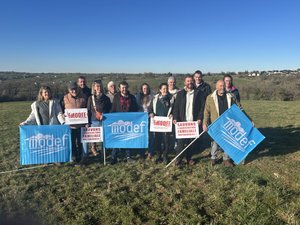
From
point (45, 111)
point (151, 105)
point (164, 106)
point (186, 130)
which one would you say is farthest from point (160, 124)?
point (45, 111)

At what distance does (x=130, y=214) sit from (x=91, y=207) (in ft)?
2.79

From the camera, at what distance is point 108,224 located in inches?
198

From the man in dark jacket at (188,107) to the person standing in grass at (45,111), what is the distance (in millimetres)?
3197

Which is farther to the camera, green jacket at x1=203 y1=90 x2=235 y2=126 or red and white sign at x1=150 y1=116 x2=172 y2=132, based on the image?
red and white sign at x1=150 y1=116 x2=172 y2=132

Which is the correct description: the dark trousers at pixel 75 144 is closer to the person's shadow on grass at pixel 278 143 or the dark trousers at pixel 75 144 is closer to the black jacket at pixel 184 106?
the black jacket at pixel 184 106

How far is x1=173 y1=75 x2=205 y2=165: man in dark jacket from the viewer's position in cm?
812

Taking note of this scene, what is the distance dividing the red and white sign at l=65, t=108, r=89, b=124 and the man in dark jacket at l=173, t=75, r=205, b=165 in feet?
8.13

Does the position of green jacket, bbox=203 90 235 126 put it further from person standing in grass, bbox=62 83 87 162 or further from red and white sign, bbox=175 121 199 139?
person standing in grass, bbox=62 83 87 162

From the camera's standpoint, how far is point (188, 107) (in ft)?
26.9

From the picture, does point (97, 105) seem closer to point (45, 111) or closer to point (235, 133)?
point (45, 111)

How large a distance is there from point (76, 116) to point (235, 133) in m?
4.29

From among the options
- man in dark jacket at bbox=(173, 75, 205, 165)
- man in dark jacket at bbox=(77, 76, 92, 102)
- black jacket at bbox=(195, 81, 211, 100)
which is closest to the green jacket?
man in dark jacket at bbox=(173, 75, 205, 165)

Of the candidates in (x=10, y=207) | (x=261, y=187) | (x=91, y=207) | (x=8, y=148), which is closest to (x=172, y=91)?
(x=261, y=187)

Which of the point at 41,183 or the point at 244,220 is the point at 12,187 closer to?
the point at 41,183
